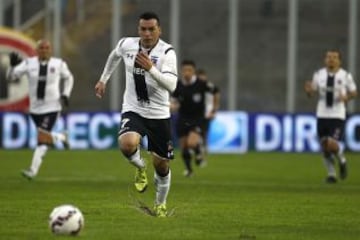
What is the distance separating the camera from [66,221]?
11453 millimetres

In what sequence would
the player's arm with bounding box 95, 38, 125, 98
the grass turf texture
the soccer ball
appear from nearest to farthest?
the soccer ball, the grass turf texture, the player's arm with bounding box 95, 38, 125, 98

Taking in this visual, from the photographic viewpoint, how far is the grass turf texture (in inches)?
498

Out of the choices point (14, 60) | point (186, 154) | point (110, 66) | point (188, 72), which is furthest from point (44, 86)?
point (110, 66)

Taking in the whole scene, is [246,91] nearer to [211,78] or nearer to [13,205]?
[211,78]

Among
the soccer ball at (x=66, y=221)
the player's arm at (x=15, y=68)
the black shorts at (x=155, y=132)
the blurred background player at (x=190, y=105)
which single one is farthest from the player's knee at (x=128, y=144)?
the blurred background player at (x=190, y=105)

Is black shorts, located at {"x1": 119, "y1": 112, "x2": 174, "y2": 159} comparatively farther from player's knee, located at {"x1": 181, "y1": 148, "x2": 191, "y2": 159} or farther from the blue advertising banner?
the blue advertising banner

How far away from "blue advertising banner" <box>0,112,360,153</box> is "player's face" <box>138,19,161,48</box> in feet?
70.3

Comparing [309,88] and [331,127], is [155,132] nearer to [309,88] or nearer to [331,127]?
[309,88]

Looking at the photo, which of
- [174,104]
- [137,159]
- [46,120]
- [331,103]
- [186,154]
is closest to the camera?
[137,159]

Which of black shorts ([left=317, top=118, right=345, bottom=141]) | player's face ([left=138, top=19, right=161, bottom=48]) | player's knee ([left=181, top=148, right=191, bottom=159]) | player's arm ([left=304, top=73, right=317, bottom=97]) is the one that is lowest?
player's knee ([left=181, top=148, right=191, bottom=159])

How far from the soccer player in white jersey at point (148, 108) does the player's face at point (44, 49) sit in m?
7.42

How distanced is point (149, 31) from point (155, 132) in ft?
4.13

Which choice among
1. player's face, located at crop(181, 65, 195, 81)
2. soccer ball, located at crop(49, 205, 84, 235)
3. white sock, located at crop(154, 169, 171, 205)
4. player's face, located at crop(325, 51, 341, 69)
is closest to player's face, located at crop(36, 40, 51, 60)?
player's face, located at crop(181, 65, 195, 81)

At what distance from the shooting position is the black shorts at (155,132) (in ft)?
47.8
